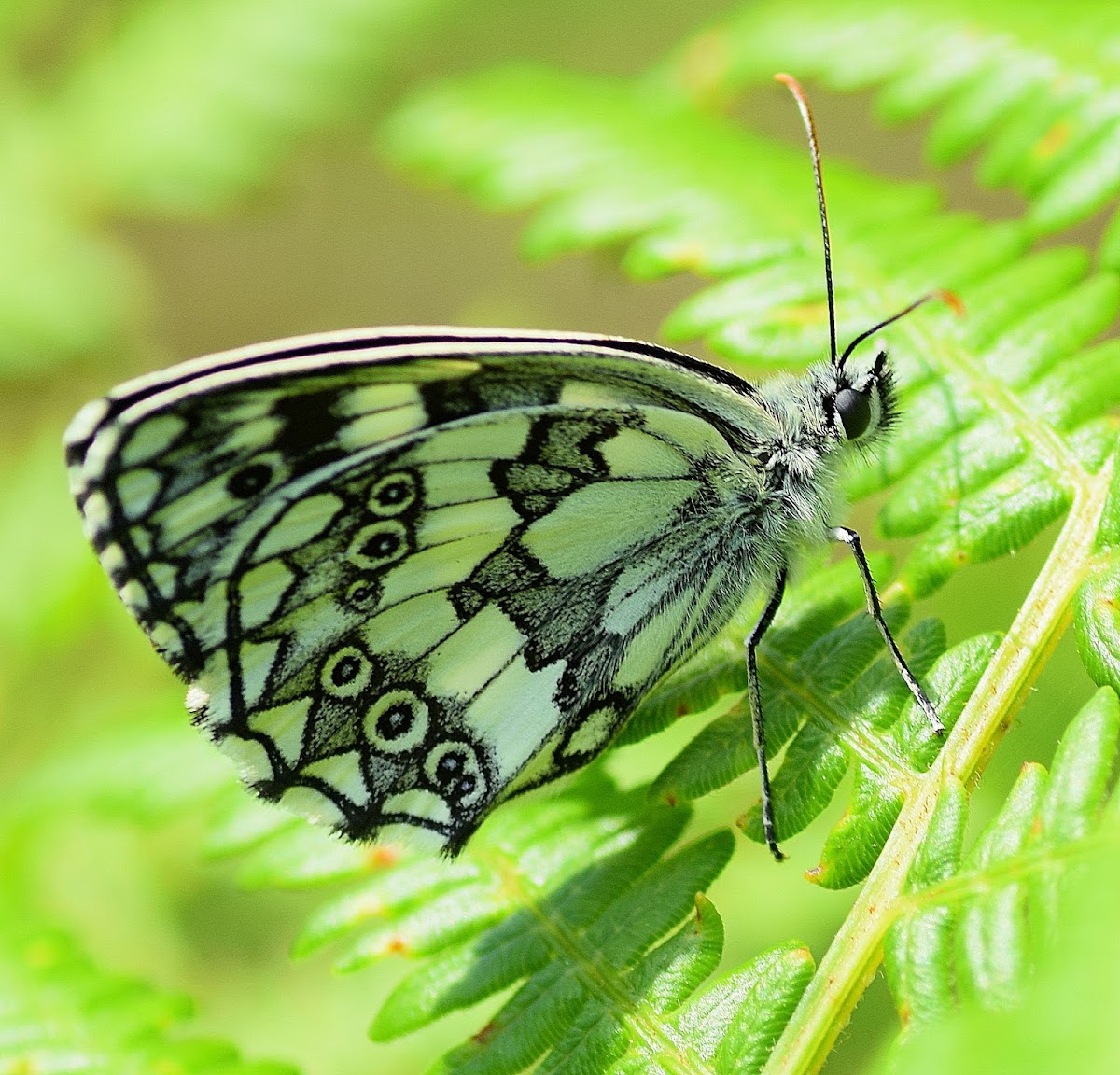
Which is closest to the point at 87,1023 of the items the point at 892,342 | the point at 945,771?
the point at 945,771

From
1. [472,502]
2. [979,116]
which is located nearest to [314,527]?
[472,502]

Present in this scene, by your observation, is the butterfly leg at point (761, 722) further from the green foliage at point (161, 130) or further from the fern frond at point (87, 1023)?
the green foliage at point (161, 130)

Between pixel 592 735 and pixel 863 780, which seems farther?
pixel 592 735

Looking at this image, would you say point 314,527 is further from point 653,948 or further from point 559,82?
point 559,82

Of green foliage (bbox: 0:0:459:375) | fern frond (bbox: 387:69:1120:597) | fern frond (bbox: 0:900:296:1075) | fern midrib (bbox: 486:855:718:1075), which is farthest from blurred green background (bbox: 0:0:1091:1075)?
fern midrib (bbox: 486:855:718:1075)

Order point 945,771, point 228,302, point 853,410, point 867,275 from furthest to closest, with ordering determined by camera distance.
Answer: point 228,302 < point 867,275 < point 853,410 < point 945,771

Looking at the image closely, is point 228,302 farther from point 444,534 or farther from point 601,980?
point 601,980
